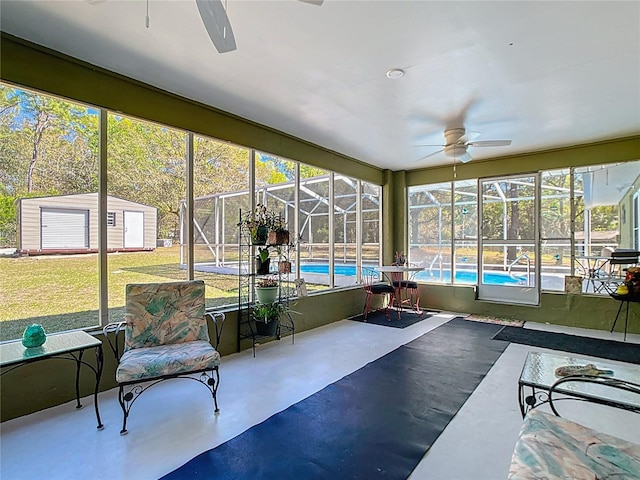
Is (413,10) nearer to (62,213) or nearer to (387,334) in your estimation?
(62,213)

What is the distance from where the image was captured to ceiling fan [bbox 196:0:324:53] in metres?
1.57

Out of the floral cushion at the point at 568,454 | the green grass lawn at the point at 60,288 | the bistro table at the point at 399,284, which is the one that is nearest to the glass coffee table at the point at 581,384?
the floral cushion at the point at 568,454

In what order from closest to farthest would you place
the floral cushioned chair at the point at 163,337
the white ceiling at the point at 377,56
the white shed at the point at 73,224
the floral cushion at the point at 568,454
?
the floral cushion at the point at 568,454, the white ceiling at the point at 377,56, the floral cushioned chair at the point at 163,337, the white shed at the point at 73,224

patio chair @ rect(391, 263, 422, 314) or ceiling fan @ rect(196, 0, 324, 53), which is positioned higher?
ceiling fan @ rect(196, 0, 324, 53)

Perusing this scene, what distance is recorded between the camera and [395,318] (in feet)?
18.2

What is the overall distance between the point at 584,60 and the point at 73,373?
4819 millimetres

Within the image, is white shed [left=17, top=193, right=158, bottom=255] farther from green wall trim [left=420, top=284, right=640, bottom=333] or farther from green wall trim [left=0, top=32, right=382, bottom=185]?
green wall trim [left=420, top=284, right=640, bottom=333]

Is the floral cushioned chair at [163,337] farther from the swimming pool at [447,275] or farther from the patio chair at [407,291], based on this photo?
the patio chair at [407,291]

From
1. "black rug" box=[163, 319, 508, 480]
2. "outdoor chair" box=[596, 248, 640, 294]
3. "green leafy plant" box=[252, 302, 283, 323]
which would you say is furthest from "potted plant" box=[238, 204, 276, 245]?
"outdoor chair" box=[596, 248, 640, 294]

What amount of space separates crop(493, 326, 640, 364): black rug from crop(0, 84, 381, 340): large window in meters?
3.84

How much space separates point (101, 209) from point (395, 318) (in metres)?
4.45

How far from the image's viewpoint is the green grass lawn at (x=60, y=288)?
2.60 meters

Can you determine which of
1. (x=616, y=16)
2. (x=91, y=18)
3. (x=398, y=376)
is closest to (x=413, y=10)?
(x=616, y=16)

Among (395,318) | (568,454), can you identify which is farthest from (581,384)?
(395,318)
